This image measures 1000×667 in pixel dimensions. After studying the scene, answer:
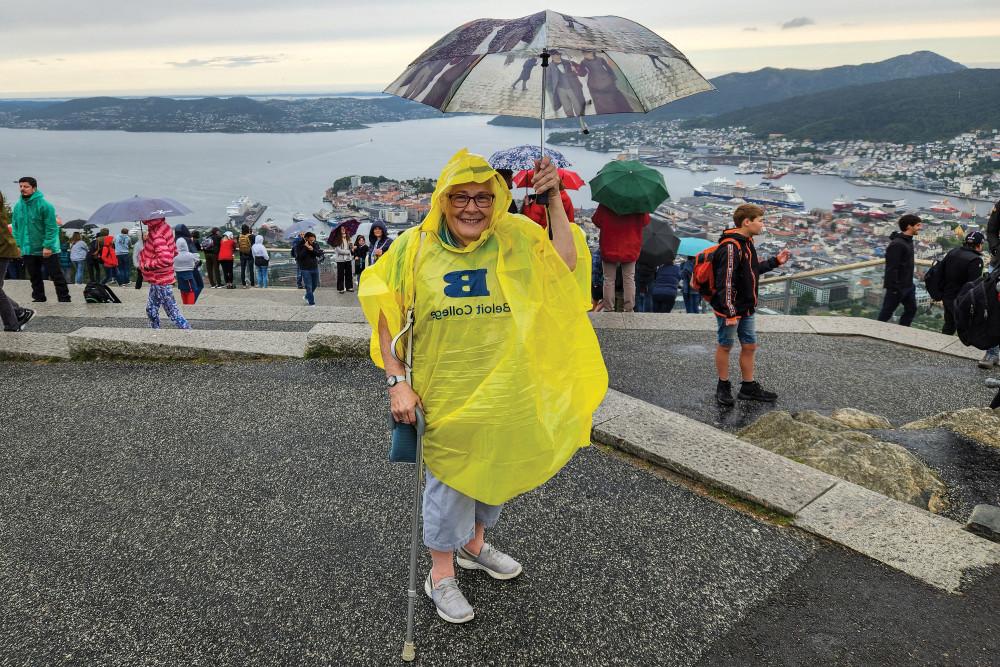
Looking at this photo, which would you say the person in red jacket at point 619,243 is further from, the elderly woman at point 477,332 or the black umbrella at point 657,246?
the elderly woman at point 477,332

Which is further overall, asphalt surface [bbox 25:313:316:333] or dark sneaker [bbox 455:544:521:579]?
asphalt surface [bbox 25:313:316:333]

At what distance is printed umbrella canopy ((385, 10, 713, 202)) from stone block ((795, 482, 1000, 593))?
6.99ft

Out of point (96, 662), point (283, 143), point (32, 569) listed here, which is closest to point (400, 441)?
point (96, 662)

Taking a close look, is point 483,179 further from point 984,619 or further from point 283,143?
point 283,143

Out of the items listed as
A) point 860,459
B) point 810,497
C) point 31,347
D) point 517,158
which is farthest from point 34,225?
point 860,459

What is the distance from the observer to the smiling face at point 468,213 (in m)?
2.45

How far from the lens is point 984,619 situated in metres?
2.65

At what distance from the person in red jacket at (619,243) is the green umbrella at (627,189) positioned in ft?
0.31

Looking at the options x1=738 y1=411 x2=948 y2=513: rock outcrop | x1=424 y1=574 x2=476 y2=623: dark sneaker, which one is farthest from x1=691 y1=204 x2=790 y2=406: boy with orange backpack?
x1=424 y1=574 x2=476 y2=623: dark sneaker

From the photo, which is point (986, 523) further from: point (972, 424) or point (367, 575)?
point (367, 575)

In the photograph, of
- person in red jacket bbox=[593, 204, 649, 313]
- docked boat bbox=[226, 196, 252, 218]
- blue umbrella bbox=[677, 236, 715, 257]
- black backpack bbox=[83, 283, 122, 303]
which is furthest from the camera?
docked boat bbox=[226, 196, 252, 218]

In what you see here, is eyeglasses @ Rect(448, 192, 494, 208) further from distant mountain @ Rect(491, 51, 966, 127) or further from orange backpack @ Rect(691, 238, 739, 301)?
distant mountain @ Rect(491, 51, 966, 127)

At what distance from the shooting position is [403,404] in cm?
245

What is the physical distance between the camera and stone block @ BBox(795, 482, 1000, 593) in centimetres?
294
